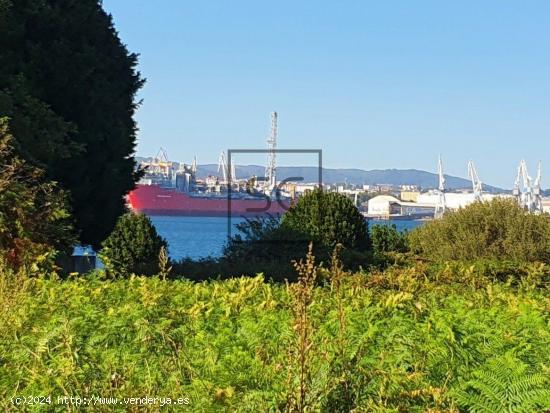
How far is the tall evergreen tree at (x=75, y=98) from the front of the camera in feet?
40.0

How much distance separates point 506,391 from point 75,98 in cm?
1295

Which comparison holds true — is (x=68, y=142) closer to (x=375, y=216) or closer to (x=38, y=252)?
(x=38, y=252)

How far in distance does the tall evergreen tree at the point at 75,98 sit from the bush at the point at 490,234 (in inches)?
270

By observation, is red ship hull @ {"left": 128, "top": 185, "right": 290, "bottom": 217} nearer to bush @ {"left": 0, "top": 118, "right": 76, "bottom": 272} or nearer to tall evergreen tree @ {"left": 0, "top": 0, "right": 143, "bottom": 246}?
tall evergreen tree @ {"left": 0, "top": 0, "right": 143, "bottom": 246}

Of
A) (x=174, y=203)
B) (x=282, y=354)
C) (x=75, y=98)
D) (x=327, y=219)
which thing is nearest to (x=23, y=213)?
(x=75, y=98)

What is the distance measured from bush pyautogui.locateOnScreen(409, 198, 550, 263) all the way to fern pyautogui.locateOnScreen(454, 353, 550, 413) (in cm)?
1096

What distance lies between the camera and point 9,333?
5.27m

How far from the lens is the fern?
9.37ft

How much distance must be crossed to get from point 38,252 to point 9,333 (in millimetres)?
5184

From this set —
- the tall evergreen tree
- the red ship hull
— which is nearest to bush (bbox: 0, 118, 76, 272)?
the tall evergreen tree

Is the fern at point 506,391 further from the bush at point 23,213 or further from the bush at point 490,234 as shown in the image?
the bush at point 490,234

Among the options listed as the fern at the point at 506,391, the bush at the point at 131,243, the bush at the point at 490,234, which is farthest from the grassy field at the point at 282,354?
the bush at the point at 131,243

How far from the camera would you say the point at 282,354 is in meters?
3.71

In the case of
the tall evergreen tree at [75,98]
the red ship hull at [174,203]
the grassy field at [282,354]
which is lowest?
the red ship hull at [174,203]
